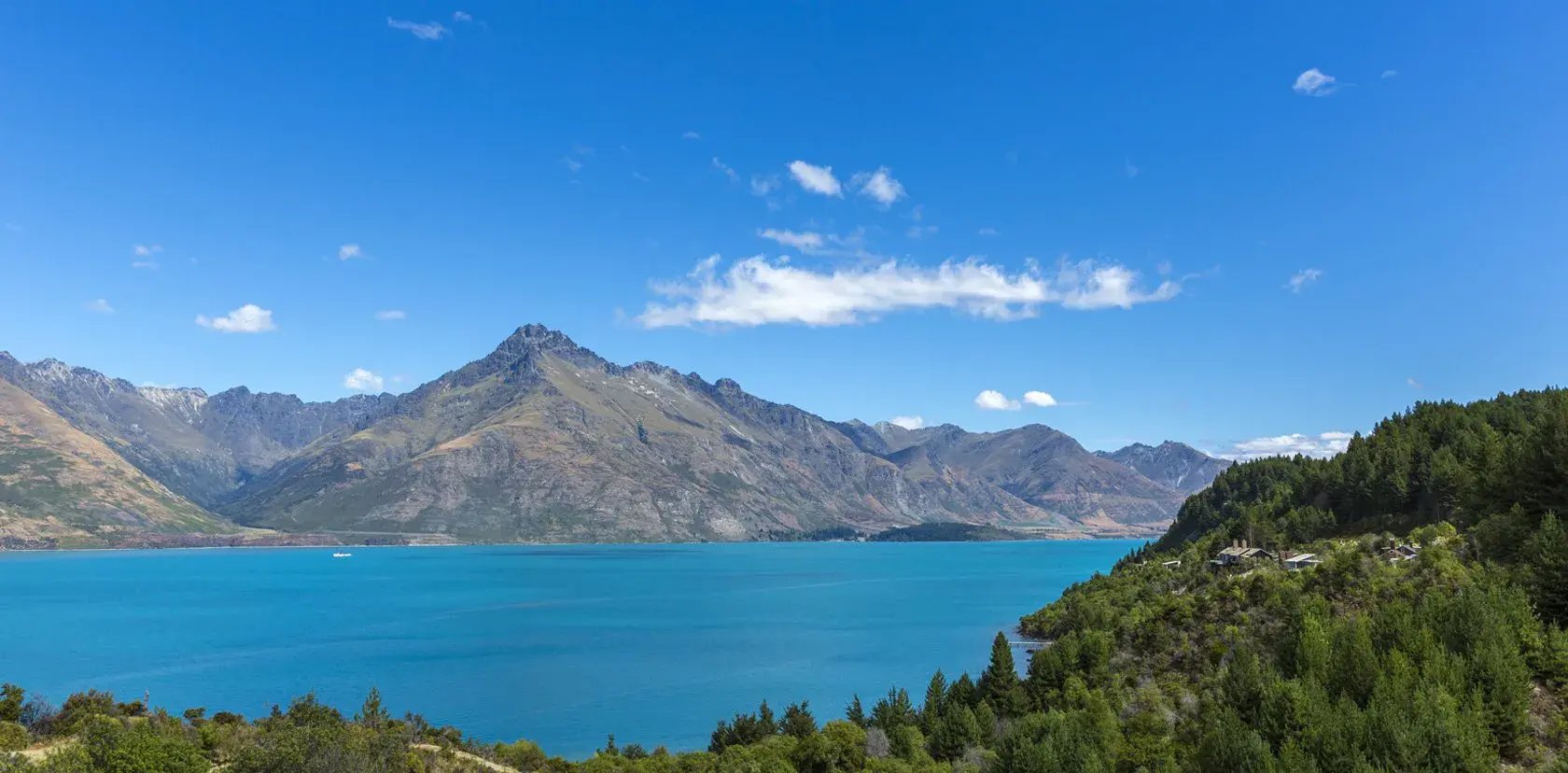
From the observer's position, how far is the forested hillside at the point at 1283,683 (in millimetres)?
53844

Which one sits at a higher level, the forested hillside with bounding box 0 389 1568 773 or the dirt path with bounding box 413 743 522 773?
the forested hillside with bounding box 0 389 1568 773

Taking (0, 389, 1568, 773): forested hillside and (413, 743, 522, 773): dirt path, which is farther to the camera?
(413, 743, 522, 773): dirt path

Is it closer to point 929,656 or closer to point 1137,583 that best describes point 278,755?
point 929,656

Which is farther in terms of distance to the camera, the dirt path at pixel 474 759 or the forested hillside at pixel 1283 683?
the dirt path at pixel 474 759

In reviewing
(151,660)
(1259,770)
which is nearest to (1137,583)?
(1259,770)

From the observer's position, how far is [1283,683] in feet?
190

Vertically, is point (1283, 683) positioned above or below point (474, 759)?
above

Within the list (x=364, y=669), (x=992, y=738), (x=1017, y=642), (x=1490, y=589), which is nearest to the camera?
(x=1490, y=589)

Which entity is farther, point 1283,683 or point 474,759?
point 474,759

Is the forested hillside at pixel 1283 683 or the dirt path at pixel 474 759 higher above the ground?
the forested hillside at pixel 1283 683

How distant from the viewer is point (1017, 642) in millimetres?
160250

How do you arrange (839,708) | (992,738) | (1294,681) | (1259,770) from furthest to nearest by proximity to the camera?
(839,708) < (992,738) < (1294,681) < (1259,770)

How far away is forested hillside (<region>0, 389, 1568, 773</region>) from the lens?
53.8m

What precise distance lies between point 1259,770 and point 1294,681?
12238 millimetres
